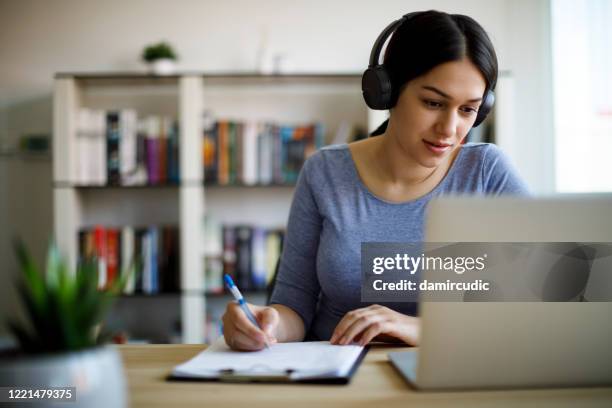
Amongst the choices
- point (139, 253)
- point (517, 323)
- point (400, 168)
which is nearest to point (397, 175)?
point (400, 168)

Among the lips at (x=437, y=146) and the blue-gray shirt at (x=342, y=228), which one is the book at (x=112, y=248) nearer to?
the blue-gray shirt at (x=342, y=228)

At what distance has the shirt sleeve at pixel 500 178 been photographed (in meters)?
1.25

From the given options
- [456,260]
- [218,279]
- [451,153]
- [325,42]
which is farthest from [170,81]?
[456,260]

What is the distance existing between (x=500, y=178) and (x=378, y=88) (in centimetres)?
33

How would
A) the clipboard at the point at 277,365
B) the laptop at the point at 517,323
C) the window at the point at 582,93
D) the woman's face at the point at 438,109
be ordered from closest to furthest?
1. the laptop at the point at 517,323
2. the clipboard at the point at 277,365
3. the woman's face at the point at 438,109
4. the window at the point at 582,93

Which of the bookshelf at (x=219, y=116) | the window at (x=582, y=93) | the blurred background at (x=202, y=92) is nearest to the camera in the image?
the window at (x=582, y=93)

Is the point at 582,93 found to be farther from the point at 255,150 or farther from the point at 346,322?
the point at 346,322

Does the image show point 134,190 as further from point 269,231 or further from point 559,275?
point 559,275

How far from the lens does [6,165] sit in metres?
2.98

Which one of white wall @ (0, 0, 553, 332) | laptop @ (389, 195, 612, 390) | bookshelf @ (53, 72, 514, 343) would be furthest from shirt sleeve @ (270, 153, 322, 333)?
white wall @ (0, 0, 553, 332)

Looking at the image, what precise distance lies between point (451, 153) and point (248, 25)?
1920 millimetres

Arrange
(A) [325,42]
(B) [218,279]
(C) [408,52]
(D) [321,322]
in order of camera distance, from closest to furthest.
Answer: (C) [408,52]
(D) [321,322]
(B) [218,279]
(A) [325,42]

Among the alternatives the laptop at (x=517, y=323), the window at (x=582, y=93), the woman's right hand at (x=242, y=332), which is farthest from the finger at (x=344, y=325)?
the window at (x=582, y=93)

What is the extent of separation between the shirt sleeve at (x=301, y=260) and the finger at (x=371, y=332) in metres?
0.33
